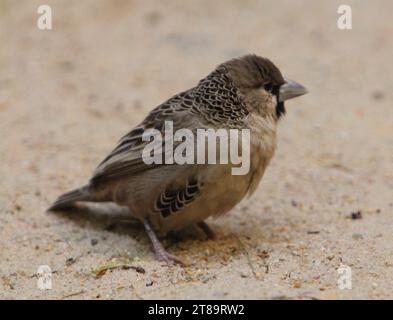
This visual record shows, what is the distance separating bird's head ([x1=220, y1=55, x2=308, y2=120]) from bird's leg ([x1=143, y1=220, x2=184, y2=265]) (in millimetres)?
1254

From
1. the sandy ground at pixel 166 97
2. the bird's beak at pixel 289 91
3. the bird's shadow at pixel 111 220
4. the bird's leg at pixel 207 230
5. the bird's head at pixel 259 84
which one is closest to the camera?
the sandy ground at pixel 166 97

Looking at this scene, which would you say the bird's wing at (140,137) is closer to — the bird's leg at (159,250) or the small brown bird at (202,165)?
the small brown bird at (202,165)

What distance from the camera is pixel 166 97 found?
8867 millimetres

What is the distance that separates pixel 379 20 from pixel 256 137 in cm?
542

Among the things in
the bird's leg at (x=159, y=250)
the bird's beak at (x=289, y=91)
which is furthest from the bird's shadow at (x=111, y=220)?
the bird's beak at (x=289, y=91)

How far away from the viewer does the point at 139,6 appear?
34.9ft

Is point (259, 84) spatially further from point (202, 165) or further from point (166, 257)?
point (166, 257)

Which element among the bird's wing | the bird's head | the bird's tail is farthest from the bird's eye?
the bird's tail

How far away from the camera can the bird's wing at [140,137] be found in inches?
232

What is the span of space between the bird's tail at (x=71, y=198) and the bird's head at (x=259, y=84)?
1.58 m

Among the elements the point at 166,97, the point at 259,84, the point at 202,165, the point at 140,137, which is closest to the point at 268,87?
the point at 259,84

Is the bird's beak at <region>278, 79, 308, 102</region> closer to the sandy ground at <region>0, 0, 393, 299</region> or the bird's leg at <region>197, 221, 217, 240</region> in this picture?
the sandy ground at <region>0, 0, 393, 299</region>

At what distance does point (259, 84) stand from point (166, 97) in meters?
2.98
